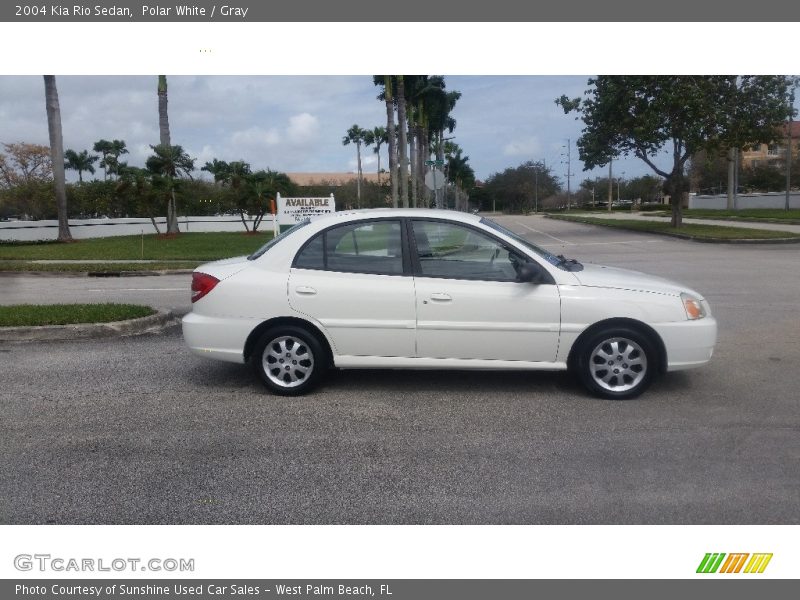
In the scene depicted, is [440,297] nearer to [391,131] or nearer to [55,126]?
[55,126]

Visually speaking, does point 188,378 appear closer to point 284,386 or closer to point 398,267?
point 284,386

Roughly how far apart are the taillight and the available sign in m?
17.8

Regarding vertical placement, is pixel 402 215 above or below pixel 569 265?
above

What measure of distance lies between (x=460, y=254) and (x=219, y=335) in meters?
2.16

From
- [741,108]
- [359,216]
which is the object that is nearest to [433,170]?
[741,108]

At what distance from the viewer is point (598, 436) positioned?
488cm

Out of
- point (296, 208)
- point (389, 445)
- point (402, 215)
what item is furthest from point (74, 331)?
point (296, 208)

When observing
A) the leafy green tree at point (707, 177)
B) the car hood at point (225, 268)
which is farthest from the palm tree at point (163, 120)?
the leafy green tree at point (707, 177)

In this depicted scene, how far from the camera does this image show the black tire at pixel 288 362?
5.81 metres

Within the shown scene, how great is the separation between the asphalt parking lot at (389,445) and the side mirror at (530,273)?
0.99 meters

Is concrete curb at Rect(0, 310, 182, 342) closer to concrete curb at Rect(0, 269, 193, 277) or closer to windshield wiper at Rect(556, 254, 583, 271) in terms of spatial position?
windshield wiper at Rect(556, 254, 583, 271)

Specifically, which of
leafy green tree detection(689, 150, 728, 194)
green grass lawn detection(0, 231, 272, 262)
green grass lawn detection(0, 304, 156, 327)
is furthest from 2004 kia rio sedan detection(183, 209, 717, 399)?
leafy green tree detection(689, 150, 728, 194)

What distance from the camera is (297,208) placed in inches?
944

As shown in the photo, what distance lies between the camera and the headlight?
A: 5.69 metres
